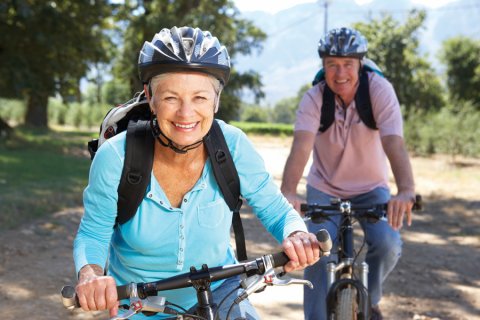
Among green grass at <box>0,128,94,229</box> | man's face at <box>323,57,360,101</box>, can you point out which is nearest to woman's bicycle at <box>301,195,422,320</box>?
man's face at <box>323,57,360,101</box>

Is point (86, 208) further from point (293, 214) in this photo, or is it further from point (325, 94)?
point (325, 94)

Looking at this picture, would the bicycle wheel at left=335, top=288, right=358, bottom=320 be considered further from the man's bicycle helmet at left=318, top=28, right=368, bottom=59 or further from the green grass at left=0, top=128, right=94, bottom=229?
the green grass at left=0, top=128, right=94, bottom=229

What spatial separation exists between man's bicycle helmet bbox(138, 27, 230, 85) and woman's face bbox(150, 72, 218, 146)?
0.04 metres

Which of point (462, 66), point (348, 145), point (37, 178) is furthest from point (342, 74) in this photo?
point (462, 66)

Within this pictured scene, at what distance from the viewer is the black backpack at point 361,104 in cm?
434

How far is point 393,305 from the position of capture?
19.6 feet

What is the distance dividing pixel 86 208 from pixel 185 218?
1.20 ft

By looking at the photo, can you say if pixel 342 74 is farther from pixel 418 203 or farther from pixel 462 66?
pixel 462 66

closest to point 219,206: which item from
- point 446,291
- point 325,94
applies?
point 325,94

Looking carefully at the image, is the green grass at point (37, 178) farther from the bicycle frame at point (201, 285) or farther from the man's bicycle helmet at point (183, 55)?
the bicycle frame at point (201, 285)

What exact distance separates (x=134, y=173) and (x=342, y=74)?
216 cm

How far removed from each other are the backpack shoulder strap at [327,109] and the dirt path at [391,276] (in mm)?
1840

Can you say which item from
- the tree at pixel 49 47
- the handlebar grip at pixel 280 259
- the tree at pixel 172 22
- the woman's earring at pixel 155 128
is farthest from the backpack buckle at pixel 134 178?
the tree at pixel 172 22

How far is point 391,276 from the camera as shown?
7.00m
